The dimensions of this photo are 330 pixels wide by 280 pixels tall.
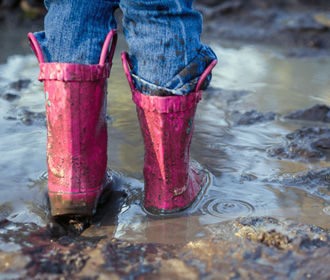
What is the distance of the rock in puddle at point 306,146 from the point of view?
202cm

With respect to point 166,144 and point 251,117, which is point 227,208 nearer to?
point 166,144

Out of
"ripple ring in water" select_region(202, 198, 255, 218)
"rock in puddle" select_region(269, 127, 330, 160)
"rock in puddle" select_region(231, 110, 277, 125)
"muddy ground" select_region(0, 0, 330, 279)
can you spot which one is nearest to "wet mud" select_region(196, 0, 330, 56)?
"rock in puddle" select_region(231, 110, 277, 125)

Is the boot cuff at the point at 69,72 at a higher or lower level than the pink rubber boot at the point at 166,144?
higher

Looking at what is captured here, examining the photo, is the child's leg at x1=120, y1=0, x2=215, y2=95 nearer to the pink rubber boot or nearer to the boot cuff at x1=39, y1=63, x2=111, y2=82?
the pink rubber boot

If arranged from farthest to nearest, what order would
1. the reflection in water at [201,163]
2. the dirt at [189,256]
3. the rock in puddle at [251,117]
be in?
the rock in puddle at [251,117] → the reflection in water at [201,163] → the dirt at [189,256]

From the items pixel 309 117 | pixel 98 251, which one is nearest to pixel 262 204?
pixel 98 251

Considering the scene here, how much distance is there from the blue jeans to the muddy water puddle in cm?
46

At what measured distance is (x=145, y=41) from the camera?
1347 millimetres

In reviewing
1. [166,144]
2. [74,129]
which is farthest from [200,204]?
[74,129]

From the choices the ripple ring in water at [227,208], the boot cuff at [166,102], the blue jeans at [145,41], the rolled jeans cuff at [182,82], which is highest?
the blue jeans at [145,41]

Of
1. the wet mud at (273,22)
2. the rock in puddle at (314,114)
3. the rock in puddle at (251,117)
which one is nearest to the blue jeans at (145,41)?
the rock in puddle at (251,117)

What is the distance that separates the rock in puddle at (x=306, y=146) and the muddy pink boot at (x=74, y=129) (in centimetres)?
99

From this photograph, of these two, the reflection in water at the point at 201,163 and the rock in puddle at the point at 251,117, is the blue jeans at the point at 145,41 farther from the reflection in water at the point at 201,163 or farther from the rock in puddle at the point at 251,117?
the rock in puddle at the point at 251,117

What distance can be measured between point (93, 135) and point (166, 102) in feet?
0.89
